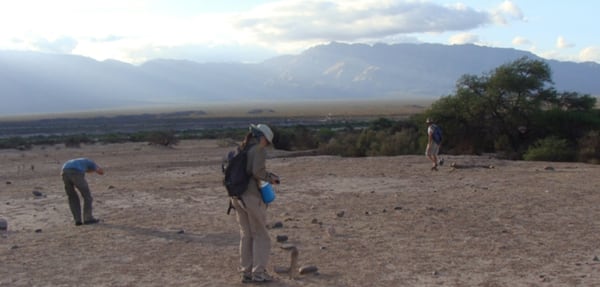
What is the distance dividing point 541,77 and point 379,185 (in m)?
18.4

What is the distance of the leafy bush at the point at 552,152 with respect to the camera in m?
26.1

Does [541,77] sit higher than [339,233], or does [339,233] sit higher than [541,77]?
[541,77]

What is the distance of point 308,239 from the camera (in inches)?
419

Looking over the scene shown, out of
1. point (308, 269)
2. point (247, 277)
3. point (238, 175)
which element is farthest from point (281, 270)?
point (238, 175)

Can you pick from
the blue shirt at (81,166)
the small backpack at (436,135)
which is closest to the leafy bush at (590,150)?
the small backpack at (436,135)

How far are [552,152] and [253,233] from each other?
802 inches

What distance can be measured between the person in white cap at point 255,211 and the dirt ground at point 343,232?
266 millimetres

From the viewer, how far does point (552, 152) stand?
26094 millimetres

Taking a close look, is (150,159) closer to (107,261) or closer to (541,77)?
(541,77)

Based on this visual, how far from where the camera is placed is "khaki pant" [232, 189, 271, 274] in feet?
26.3

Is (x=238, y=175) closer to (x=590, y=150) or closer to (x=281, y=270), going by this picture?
(x=281, y=270)

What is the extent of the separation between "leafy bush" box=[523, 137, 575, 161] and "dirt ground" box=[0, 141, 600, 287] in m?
6.49

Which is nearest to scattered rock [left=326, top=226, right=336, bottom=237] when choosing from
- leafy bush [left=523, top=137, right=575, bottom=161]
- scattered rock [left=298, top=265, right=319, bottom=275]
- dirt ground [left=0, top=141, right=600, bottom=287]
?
dirt ground [left=0, top=141, right=600, bottom=287]

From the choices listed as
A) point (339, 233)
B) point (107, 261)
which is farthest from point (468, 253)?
point (107, 261)
